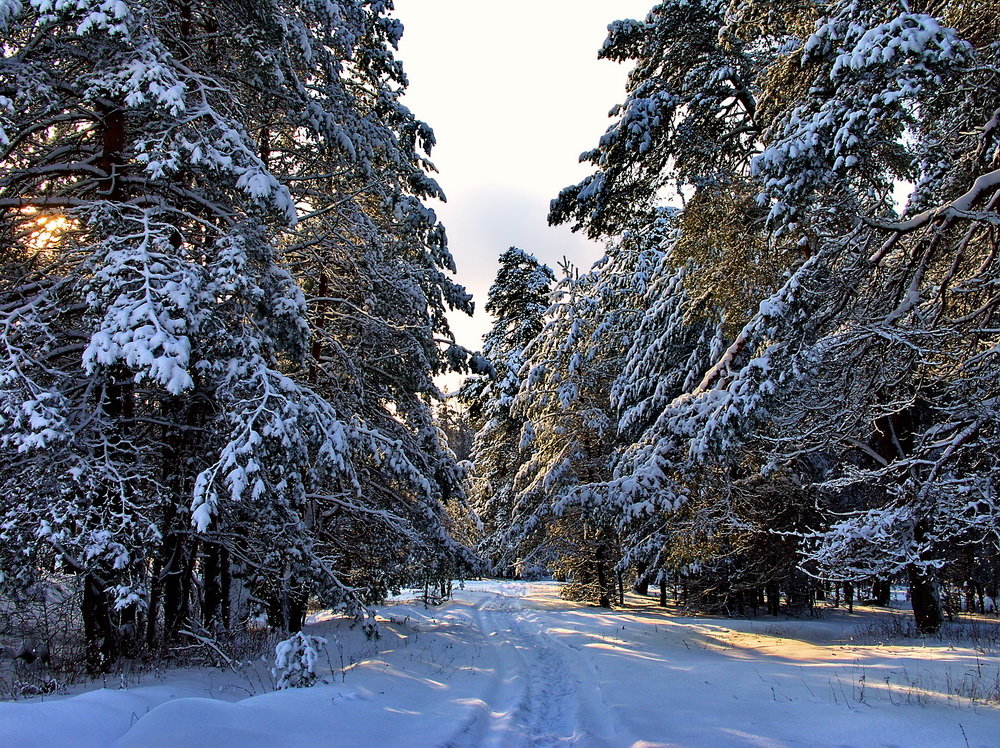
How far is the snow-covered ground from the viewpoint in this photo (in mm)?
4176

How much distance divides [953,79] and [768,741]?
24.4ft

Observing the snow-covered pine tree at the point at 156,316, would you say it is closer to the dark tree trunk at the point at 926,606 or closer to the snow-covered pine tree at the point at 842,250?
the snow-covered pine tree at the point at 842,250

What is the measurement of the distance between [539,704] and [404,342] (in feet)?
24.7

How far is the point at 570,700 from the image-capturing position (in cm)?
707

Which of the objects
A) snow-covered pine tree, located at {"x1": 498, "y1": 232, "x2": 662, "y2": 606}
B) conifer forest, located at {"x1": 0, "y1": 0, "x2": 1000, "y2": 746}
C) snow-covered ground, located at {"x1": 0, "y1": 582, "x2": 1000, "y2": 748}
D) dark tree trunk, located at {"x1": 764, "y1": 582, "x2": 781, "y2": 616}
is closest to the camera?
snow-covered ground, located at {"x1": 0, "y1": 582, "x2": 1000, "y2": 748}

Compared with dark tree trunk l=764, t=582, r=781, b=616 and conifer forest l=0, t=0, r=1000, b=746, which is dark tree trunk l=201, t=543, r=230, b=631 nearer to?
conifer forest l=0, t=0, r=1000, b=746

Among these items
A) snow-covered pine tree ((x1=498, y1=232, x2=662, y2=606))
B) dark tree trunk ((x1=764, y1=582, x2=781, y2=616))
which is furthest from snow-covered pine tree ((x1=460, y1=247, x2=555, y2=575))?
dark tree trunk ((x1=764, y1=582, x2=781, y2=616))

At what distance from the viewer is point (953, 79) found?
679cm

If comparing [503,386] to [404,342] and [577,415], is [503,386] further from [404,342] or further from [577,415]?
[404,342]

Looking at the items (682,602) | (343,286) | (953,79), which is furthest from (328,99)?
(682,602)

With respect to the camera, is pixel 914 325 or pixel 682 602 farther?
pixel 682 602

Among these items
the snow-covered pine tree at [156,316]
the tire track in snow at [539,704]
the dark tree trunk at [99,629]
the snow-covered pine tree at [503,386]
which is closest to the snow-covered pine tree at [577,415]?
the snow-covered pine tree at [503,386]

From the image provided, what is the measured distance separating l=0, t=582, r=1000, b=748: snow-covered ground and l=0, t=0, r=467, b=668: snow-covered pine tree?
5.26ft

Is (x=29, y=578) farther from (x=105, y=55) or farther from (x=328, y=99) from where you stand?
(x=328, y=99)
